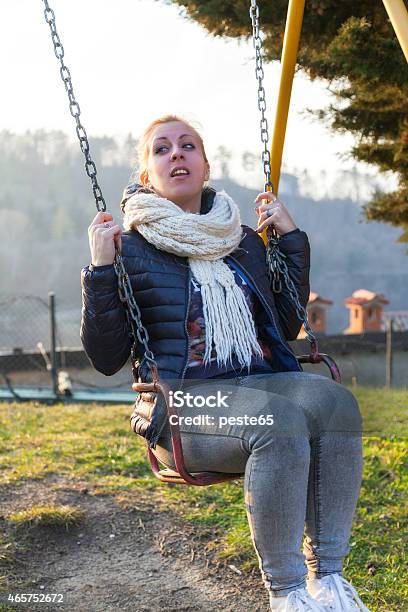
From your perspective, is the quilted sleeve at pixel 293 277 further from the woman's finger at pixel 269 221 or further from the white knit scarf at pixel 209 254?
the white knit scarf at pixel 209 254

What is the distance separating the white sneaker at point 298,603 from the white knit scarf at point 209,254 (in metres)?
0.63

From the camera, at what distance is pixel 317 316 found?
17.5 m

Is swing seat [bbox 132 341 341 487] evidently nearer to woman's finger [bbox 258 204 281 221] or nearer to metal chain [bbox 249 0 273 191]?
woman's finger [bbox 258 204 281 221]

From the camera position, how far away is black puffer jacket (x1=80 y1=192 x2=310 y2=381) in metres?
2.01

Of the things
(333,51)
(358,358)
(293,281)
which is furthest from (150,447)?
(358,358)

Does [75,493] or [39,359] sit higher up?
[75,493]

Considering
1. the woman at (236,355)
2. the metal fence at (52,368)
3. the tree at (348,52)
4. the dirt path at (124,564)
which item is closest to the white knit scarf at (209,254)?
the woman at (236,355)

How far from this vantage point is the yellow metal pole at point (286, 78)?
2.77 metres

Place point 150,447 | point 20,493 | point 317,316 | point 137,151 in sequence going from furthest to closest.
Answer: point 317,316 → point 20,493 → point 137,151 → point 150,447

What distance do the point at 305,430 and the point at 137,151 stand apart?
1148 mm

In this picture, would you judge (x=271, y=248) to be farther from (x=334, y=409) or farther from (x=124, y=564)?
(x=124, y=564)

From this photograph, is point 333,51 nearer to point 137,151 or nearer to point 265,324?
point 137,151

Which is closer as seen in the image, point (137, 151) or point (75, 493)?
point (137, 151)

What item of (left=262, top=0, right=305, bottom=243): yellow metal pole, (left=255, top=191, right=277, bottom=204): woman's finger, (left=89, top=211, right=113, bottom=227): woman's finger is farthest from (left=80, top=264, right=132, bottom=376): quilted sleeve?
(left=262, top=0, right=305, bottom=243): yellow metal pole
